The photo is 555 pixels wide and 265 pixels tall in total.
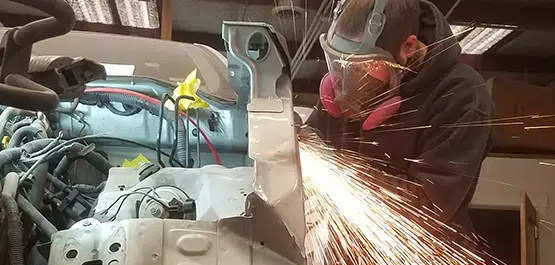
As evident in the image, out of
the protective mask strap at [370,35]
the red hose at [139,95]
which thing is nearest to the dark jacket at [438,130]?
the protective mask strap at [370,35]

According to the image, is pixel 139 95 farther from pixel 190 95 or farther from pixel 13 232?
pixel 13 232

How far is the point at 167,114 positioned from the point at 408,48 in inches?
36.9

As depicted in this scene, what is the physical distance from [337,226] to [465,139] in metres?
0.59

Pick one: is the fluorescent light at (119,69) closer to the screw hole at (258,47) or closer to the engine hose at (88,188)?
the engine hose at (88,188)

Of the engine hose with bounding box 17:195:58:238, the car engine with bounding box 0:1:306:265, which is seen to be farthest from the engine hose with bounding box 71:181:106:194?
the engine hose with bounding box 17:195:58:238

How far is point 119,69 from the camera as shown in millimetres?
2812

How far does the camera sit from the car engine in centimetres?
166

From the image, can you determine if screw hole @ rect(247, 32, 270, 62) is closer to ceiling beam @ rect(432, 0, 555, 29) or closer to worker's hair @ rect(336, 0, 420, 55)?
worker's hair @ rect(336, 0, 420, 55)

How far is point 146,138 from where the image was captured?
278 cm

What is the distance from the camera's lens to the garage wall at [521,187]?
17.4ft

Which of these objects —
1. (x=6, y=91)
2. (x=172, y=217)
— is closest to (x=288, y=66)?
(x=172, y=217)

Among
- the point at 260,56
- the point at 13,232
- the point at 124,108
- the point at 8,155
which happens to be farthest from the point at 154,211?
the point at 124,108

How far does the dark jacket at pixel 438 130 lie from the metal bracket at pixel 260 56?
0.98m

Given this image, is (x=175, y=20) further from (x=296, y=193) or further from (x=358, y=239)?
(x=296, y=193)
